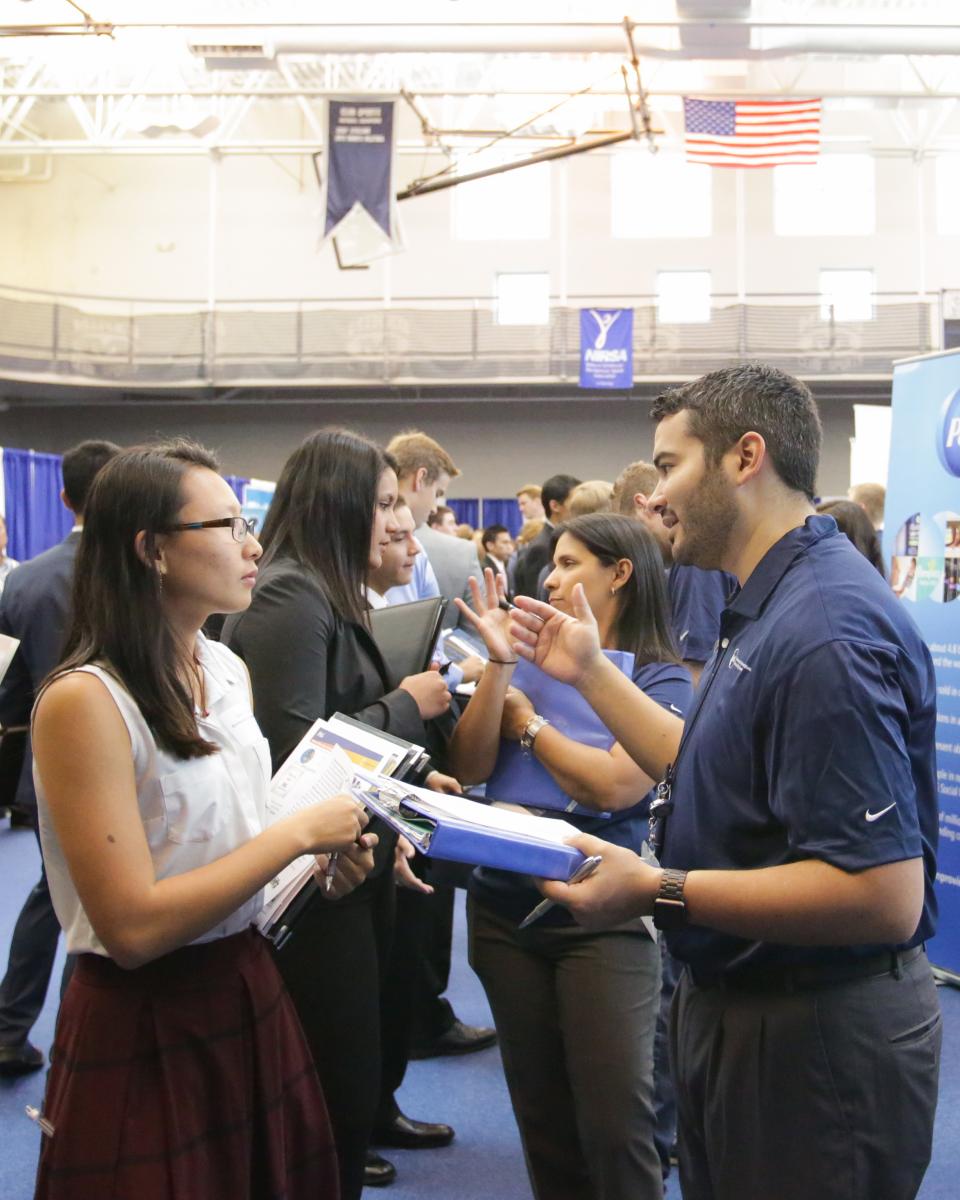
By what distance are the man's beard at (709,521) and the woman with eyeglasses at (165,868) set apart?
0.69 meters

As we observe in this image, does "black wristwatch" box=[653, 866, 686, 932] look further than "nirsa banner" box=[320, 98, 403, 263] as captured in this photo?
No

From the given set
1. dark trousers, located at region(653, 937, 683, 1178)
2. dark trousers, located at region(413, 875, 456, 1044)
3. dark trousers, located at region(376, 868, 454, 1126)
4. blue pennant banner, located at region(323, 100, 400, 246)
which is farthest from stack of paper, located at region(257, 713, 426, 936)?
blue pennant banner, located at region(323, 100, 400, 246)

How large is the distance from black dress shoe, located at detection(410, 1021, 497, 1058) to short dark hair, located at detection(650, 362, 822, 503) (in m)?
3.11

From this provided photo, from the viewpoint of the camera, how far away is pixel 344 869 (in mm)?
2141

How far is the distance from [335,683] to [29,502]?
42.1 ft

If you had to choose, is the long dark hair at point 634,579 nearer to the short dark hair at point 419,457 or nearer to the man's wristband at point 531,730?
the man's wristband at point 531,730

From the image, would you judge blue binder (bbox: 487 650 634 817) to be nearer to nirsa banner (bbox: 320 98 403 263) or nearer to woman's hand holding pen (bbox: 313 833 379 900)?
woman's hand holding pen (bbox: 313 833 379 900)

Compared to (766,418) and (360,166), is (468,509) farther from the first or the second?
(766,418)

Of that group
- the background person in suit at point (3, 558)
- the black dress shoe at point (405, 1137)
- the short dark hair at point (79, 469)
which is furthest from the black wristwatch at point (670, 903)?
the background person in suit at point (3, 558)

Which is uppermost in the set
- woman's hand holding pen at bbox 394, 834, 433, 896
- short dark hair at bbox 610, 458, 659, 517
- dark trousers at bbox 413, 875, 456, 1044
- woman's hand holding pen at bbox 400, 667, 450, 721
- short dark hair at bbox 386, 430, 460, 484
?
short dark hair at bbox 386, 430, 460, 484

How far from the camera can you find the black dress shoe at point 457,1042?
432 centimetres

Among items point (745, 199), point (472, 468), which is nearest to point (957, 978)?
point (472, 468)

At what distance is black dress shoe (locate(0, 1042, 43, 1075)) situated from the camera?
13.2ft

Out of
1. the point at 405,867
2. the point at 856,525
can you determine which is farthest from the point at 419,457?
the point at 405,867
